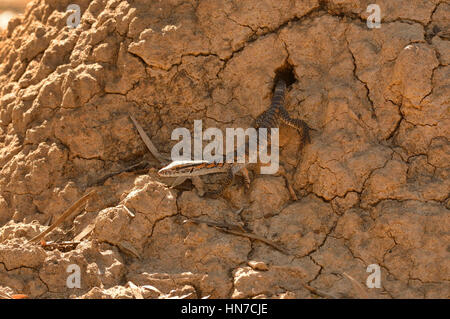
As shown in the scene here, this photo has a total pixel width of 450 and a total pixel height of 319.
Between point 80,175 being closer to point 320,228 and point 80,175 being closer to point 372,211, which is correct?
point 320,228

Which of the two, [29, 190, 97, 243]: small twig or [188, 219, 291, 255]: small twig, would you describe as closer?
[188, 219, 291, 255]: small twig

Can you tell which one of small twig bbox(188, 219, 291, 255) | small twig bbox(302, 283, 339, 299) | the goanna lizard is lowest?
small twig bbox(302, 283, 339, 299)

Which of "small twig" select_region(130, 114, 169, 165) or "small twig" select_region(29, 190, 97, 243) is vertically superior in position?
"small twig" select_region(130, 114, 169, 165)

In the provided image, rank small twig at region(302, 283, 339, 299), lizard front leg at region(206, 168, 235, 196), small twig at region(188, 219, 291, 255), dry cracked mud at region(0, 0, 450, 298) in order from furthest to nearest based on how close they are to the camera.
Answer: lizard front leg at region(206, 168, 235, 196)
small twig at region(188, 219, 291, 255)
dry cracked mud at region(0, 0, 450, 298)
small twig at region(302, 283, 339, 299)

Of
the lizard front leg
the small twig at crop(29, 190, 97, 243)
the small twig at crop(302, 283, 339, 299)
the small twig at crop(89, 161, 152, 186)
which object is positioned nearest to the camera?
the small twig at crop(302, 283, 339, 299)

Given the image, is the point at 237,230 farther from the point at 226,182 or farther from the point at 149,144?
the point at 149,144

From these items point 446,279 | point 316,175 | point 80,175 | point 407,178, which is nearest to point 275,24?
point 316,175

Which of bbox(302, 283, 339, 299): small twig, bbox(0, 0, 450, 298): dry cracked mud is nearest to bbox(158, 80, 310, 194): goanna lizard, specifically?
bbox(0, 0, 450, 298): dry cracked mud

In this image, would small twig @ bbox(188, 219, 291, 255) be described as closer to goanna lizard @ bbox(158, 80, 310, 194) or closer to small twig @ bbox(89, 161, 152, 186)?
goanna lizard @ bbox(158, 80, 310, 194)
